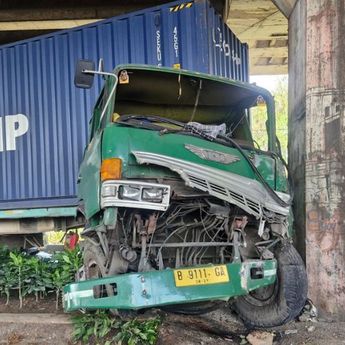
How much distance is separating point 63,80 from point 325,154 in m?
3.91

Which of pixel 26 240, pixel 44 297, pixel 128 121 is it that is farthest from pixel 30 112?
pixel 128 121

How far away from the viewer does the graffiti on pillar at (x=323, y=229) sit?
170 inches

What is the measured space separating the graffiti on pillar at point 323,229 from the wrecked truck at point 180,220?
800 millimetres

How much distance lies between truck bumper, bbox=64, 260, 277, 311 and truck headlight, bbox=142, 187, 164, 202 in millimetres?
481

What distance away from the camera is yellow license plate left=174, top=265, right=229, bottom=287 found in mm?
3033

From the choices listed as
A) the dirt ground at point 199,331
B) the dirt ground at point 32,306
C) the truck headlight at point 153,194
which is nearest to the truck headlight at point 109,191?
the truck headlight at point 153,194

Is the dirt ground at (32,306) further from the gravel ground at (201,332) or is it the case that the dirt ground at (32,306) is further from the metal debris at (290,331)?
the metal debris at (290,331)

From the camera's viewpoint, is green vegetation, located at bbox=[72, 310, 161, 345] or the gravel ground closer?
green vegetation, located at bbox=[72, 310, 161, 345]

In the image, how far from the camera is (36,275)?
4.86 m

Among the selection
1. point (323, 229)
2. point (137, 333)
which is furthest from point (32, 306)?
point (323, 229)

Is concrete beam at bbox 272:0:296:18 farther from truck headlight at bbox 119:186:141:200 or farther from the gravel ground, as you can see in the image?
the gravel ground

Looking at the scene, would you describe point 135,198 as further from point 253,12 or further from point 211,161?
point 253,12

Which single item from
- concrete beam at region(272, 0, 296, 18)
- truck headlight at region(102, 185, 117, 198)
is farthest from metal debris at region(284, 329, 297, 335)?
concrete beam at region(272, 0, 296, 18)

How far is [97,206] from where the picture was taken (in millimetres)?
3236
